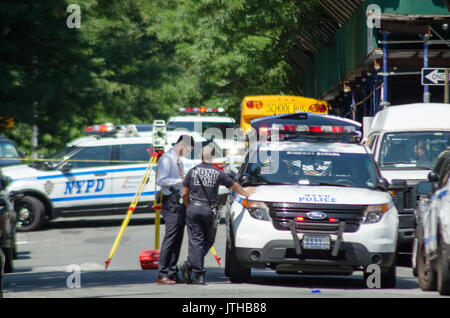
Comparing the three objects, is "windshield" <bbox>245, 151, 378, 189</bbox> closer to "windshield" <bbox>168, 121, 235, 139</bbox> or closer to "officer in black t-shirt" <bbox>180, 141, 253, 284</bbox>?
"officer in black t-shirt" <bbox>180, 141, 253, 284</bbox>

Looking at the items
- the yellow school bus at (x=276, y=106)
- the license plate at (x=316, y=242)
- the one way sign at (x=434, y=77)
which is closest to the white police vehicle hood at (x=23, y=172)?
the yellow school bus at (x=276, y=106)

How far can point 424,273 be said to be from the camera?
10594 mm

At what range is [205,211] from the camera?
35.3ft

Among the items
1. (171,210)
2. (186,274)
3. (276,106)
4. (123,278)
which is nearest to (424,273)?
(186,274)

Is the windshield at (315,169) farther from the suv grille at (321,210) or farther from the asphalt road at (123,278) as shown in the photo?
the asphalt road at (123,278)

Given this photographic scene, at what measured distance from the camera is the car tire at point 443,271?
368 inches

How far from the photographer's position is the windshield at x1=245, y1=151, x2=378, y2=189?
1145cm

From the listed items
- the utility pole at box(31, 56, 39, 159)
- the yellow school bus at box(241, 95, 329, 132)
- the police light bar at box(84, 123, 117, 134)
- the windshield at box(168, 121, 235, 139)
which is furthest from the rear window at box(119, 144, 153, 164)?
the utility pole at box(31, 56, 39, 159)

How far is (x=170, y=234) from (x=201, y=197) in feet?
2.14

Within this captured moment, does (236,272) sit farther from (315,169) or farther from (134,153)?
(134,153)

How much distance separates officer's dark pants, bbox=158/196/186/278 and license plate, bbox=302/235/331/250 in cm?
161
